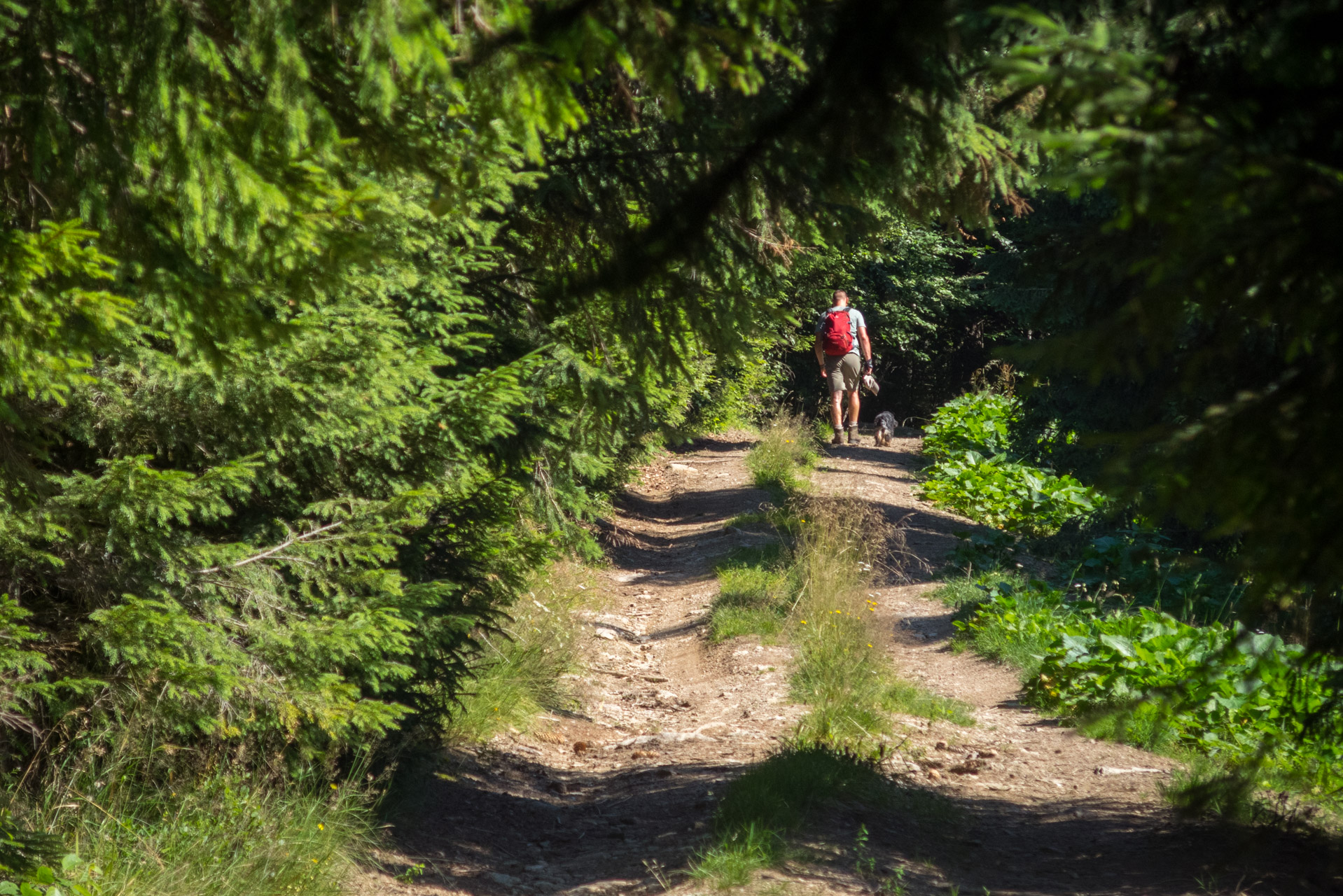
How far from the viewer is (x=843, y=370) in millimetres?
14422

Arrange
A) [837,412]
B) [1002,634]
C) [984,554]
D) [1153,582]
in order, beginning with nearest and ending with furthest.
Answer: [1153,582] < [1002,634] < [984,554] < [837,412]

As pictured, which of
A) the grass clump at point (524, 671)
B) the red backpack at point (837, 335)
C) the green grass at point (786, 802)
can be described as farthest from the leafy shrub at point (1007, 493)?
the green grass at point (786, 802)

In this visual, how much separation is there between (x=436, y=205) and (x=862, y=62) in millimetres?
1331

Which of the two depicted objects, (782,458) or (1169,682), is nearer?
(1169,682)

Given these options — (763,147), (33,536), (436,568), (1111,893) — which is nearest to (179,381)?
(33,536)

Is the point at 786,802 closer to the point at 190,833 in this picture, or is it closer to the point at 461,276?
the point at 190,833

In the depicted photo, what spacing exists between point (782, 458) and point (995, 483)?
154 inches

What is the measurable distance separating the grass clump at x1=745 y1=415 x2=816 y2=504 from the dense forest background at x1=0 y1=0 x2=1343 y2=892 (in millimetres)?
8997

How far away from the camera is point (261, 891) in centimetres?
356

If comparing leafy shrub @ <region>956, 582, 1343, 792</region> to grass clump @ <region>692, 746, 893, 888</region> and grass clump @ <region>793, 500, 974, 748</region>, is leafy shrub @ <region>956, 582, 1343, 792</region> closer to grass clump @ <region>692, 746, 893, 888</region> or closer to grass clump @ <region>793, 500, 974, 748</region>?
grass clump @ <region>793, 500, 974, 748</region>

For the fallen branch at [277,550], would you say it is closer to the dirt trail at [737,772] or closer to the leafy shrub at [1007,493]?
the dirt trail at [737,772]

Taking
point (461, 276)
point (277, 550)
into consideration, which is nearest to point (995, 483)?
point (461, 276)

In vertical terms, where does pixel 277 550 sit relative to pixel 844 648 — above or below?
above

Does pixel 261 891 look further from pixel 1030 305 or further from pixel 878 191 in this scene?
pixel 1030 305
